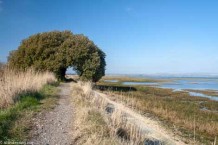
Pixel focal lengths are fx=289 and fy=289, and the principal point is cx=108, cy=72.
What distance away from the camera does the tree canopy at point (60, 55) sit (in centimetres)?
3816

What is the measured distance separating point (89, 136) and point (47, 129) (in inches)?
62.6

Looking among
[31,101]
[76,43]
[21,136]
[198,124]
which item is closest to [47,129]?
[21,136]

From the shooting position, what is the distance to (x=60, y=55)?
3812 cm

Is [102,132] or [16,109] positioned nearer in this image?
[102,132]

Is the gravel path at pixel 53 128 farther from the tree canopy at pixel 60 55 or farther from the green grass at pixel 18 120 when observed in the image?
the tree canopy at pixel 60 55

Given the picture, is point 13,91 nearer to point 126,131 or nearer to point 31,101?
point 31,101

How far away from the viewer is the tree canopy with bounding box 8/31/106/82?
38.2 m

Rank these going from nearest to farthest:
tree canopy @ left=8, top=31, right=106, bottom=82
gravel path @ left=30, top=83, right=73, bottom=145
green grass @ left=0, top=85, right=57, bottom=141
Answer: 1. green grass @ left=0, top=85, right=57, bottom=141
2. gravel path @ left=30, top=83, right=73, bottom=145
3. tree canopy @ left=8, top=31, right=106, bottom=82

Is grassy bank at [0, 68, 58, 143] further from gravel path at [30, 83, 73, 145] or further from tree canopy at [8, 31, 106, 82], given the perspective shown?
tree canopy at [8, 31, 106, 82]

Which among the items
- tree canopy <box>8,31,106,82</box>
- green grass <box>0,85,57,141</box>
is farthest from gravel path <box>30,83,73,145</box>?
tree canopy <box>8,31,106,82</box>

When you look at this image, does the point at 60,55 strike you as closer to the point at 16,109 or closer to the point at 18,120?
the point at 16,109

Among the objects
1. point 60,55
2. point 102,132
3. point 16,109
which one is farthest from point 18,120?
point 60,55

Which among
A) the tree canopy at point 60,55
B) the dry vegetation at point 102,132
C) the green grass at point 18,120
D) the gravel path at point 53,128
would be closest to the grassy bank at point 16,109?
the green grass at point 18,120

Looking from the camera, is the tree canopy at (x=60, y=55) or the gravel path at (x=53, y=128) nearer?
the gravel path at (x=53, y=128)
